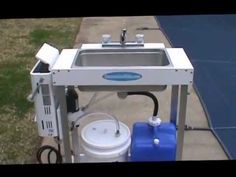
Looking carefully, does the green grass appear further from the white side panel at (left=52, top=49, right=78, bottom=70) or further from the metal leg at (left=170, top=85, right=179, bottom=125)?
the metal leg at (left=170, top=85, right=179, bottom=125)

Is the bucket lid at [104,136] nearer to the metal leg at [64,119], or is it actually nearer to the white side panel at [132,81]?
the metal leg at [64,119]

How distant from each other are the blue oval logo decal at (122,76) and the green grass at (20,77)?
41cm

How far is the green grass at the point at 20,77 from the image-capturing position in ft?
7.95

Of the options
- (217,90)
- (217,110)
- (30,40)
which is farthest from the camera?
(30,40)

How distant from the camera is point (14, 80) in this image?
355 centimetres

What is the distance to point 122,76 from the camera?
1.56 meters

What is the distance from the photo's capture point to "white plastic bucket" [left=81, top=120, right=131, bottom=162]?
1.68 m

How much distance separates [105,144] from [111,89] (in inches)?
10.1

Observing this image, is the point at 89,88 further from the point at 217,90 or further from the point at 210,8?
the point at 217,90

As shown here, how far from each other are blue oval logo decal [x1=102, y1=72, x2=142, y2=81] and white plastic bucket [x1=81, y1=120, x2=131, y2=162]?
314mm

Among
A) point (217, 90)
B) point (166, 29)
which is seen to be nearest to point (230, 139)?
point (217, 90)

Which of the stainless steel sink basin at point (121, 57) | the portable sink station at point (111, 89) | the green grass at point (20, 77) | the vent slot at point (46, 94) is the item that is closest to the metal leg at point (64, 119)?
the portable sink station at point (111, 89)

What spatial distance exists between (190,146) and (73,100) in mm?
936

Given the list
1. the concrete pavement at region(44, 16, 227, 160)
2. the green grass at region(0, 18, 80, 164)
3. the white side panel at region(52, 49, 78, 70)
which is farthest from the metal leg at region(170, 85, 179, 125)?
the green grass at region(0, 18, 80, 164)
